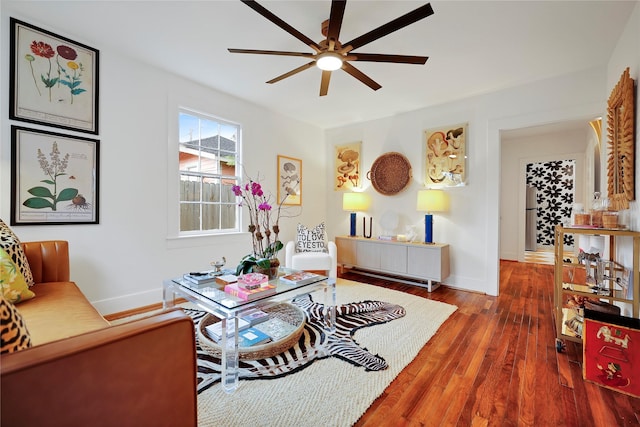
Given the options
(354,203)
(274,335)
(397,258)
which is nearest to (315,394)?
(274,335)

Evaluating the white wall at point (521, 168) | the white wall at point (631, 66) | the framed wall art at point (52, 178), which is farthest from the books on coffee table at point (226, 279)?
the white wall at point (521, 168)

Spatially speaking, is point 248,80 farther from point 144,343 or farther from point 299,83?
point 144,343

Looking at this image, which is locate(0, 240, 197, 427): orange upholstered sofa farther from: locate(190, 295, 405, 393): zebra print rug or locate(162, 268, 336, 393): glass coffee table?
locate(190, 295, 405, 393): zebra print rug

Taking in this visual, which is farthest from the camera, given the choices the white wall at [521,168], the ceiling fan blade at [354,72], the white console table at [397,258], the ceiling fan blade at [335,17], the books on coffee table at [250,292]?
the white wall at [521,168]

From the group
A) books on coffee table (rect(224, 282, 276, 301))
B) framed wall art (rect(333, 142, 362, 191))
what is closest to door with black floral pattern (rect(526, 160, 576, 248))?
framed wall art (rect(333, 142, 362, 191))

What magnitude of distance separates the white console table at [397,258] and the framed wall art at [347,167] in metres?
1.01

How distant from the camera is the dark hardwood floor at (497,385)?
1409 millimetres

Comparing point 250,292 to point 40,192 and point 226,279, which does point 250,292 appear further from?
point 40,192

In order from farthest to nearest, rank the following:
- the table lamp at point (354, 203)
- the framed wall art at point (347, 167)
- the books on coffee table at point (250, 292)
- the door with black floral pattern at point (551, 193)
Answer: the door with black floral pattern at point (551, 193)
the framed wall art at point (347, 167)
the table lamp at point (354, 203)
the books on coffee table at point (250, 292)

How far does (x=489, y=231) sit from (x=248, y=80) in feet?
11.5

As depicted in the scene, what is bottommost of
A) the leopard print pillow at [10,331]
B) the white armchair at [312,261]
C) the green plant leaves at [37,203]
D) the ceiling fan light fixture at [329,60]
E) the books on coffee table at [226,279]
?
the white armchair at [312,261]

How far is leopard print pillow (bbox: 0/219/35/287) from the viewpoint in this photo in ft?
5.83

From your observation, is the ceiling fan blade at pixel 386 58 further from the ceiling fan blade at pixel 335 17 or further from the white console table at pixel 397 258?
the white console table at pixel 397 258

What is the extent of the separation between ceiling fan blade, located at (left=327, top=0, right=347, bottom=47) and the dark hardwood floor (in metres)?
2.22
